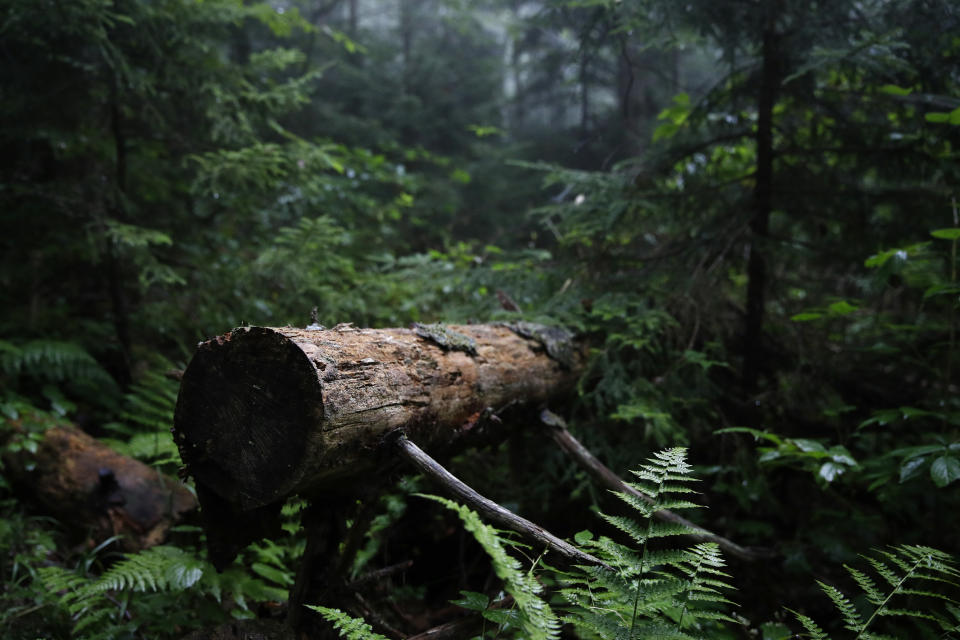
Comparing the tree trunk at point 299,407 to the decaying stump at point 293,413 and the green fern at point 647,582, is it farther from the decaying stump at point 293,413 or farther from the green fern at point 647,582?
the green fern at point 647,582

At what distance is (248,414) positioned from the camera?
1952mm

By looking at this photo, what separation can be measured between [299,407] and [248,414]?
0.25m

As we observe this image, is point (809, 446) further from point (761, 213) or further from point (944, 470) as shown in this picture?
point (761, 213)

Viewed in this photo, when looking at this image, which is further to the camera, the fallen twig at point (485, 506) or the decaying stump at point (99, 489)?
the decaying stump at point (99, 489)

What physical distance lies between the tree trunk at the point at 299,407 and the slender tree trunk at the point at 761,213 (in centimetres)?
246

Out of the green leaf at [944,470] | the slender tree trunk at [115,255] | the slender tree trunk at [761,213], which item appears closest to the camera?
the green leaf at [944,470]

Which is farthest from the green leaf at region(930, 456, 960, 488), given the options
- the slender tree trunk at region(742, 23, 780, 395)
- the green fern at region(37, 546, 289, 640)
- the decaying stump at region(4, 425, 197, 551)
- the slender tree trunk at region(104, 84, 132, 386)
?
the slender tree trunk at region(104, 84, 132, 386)

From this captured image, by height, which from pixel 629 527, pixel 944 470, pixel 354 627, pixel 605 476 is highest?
pixel 629 527

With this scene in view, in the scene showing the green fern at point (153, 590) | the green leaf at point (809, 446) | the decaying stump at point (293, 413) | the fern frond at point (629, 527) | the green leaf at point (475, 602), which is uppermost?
the decaying stump at point (293, 413)

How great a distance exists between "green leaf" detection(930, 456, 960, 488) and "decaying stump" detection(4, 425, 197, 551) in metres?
3.66

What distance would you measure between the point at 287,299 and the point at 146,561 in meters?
2.46

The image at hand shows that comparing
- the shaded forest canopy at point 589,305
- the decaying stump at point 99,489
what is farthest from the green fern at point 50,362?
the decaying stump at point 99,489

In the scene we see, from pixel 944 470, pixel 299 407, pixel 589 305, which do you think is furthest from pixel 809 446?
pixel 299 407

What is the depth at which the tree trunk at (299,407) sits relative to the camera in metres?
1.85
